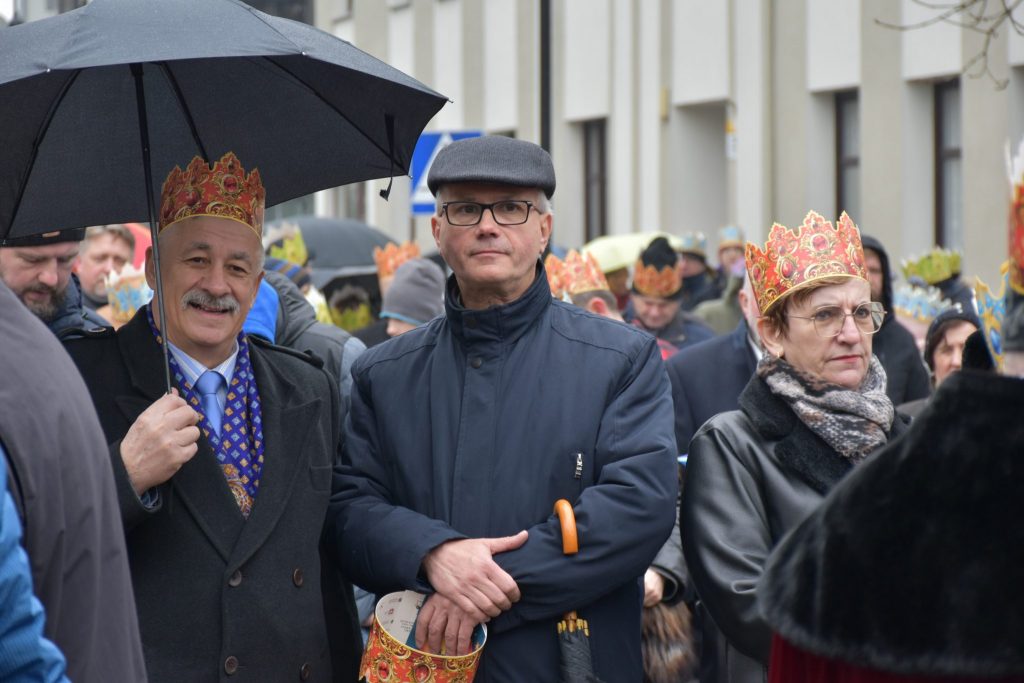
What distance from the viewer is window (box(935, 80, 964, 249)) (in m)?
14.9

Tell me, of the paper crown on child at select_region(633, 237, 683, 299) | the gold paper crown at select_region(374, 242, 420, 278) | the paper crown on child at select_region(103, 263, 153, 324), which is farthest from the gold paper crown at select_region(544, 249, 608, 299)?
the paper crown on child at select_region(103, 263, 153, 324)

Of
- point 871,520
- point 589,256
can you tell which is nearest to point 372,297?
point 589,256

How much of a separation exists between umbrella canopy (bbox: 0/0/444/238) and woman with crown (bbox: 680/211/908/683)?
3.86ft

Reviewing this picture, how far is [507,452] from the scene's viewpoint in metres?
4.00

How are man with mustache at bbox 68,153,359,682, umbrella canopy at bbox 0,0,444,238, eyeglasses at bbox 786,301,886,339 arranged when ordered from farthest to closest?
1. eyeglasses at bbox 786,301,886,339
2. umbrella canopy at bbox 0,0,444,238
3. man with mustache at bbox 68,153,359,682

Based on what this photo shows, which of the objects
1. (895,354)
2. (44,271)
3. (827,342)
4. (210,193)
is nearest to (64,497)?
(210,193)

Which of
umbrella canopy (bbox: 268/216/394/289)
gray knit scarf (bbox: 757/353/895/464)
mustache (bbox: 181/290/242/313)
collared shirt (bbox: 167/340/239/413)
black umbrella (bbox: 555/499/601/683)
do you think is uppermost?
umbrella canopy (bbox: 268/216/394/289)

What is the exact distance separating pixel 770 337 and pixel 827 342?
0.68 ft

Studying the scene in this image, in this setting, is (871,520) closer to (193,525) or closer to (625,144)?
(193,525)

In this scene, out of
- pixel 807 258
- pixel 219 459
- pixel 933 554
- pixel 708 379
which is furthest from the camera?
pixel 708 379

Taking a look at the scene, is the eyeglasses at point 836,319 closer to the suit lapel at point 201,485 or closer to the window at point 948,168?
the suit lapel at point 201,485

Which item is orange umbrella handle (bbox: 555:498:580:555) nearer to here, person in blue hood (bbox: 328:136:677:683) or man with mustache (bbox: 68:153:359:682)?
person in blue hood (bbox: 328:136:677:683)

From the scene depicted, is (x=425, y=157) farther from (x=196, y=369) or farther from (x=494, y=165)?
(x=196, y=369)

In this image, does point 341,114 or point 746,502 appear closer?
point 746,502
